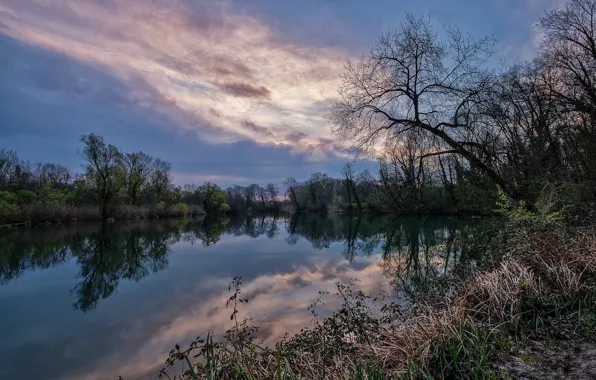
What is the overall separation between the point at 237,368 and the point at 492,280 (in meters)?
4.67

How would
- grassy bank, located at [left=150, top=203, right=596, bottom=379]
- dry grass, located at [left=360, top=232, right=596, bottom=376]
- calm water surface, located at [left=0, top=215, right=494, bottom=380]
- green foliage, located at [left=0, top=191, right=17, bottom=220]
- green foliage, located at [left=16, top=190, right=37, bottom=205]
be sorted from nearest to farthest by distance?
grassy bank, located at [left=150, top=203, right=596, bottom=379], dry grass, located at [left=360, top=232, right=596, bottom=376], calm water surface, located at [left=0, top=215, right=494, bottom=380], green foliage, located at [left=0, top=191, right=17, bottom=220], green foliage, located at [left=16, top=190, right=37, bottom=205]

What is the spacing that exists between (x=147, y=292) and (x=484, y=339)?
459 inches

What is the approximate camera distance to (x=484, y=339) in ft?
13.1

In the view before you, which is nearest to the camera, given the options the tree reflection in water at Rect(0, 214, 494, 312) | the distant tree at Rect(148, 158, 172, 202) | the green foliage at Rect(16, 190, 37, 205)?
the tree reflection in water at Rect(0, 214, 494, 312)

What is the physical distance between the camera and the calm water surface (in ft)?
23.4

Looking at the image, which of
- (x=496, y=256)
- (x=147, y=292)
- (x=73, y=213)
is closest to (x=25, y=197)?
(x=73, y=213)

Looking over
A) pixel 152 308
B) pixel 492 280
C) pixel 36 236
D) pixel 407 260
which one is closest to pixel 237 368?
pixel 492 280

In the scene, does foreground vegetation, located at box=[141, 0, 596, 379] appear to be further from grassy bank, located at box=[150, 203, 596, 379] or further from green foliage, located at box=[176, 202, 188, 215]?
green foliage, located at box=[176, 202, 188, 215]

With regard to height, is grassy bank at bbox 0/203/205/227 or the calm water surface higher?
grassy bank at bbox 0/203/205/227

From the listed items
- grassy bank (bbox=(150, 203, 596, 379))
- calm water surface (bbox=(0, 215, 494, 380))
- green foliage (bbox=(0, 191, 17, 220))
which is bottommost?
calm water surface (bbox=(0, 215, 494, 380))

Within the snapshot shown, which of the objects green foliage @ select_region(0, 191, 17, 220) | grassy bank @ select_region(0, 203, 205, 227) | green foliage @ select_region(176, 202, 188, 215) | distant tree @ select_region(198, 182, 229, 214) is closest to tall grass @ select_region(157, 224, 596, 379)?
A: green foliage @ select_region(0, 191, 17, 220)

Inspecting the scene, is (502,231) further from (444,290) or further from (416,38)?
(416,38)

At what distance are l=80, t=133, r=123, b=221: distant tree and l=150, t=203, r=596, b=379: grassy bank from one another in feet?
160

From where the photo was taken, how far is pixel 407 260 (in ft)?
52.8
